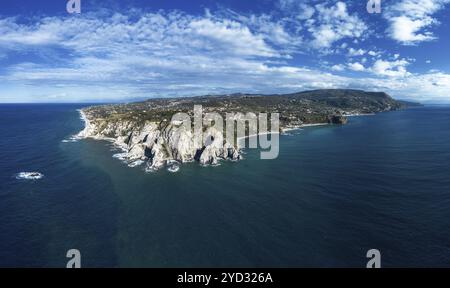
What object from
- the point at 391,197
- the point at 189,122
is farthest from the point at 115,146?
the point at 391,197

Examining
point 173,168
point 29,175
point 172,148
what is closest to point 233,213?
point 173,168

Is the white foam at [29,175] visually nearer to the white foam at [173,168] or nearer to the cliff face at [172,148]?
the cliff face at [172,148]

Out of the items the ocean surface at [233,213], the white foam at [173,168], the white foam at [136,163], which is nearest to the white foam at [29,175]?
the ocean surface at [233,213]

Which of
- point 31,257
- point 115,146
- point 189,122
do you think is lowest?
point 31,257

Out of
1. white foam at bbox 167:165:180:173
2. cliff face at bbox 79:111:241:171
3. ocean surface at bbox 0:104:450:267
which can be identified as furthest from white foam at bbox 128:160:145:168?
white foam at bbox 167:165:180:173

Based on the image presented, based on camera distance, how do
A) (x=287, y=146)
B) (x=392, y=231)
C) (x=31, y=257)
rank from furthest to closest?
1. (x=287, y=146)
2. (x=392, y=231)
3. (x=31, y=257)

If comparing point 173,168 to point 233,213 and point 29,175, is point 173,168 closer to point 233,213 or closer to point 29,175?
point 233,213

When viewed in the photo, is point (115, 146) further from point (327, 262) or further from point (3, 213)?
point (327, 262)

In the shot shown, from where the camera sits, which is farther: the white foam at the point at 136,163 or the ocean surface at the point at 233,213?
the white foam at the point at 136,163
